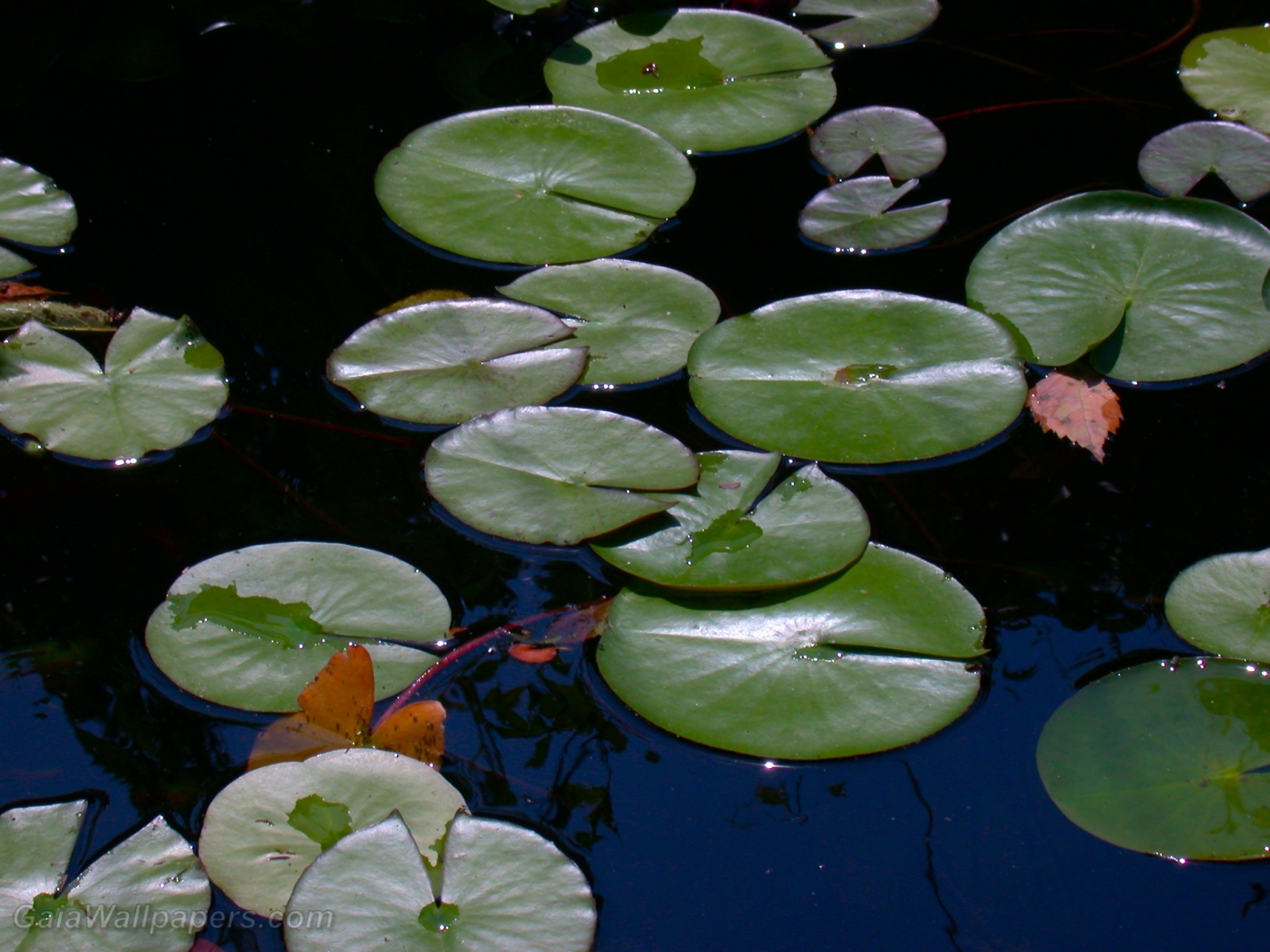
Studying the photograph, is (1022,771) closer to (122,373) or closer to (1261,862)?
(1261,862)

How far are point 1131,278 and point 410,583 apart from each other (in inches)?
50.2

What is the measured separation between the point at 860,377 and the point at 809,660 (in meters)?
0.50

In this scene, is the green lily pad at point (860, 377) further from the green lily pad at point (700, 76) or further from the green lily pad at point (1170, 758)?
the green lily pad at point (700, 76)

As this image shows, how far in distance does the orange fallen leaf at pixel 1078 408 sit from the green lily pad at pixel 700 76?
828mm

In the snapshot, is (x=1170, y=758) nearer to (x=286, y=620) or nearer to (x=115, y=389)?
(x=286, y=620)

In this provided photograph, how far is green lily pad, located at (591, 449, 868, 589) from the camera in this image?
1.33 meters

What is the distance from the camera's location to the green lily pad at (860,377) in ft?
4.94

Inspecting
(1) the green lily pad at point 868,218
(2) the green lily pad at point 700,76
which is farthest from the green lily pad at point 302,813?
(2) the green lily pad at point 700,76

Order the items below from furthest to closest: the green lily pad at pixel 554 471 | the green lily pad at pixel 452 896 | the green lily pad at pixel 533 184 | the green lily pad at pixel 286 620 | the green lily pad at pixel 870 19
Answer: the green lily pad at pixel 870 19 < the green lily pad at pixel 533 184 < the green lily pad at pixel 554 471 < the green lily pad at pixel 286 620 < the green lily pad at pixel 452 896

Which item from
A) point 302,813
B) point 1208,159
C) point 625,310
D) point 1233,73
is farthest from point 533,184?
point 1233,73

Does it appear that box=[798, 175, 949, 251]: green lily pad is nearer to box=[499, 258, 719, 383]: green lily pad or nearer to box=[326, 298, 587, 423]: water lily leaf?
box=[499, 258, 719, 383]: green lily pad

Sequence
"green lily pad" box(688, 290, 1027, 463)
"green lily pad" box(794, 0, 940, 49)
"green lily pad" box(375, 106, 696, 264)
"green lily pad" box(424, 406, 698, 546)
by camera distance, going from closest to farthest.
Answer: "green lily pad" box(424, 406, 698, 546)
"green lily pad" box(688, 290, 1027, 463)
"green lily pad" box(375, 106, 696, 264)
"green lily pad" box(794, 0, 940, 49)

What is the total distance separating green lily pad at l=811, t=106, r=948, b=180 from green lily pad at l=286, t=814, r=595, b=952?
1477mm

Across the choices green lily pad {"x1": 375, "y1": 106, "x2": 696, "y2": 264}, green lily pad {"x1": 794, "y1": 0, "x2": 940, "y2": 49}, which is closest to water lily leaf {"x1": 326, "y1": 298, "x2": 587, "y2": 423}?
green lily pad {"x1": 375, "y1": 106, "x2": 696, "y2": 264}
